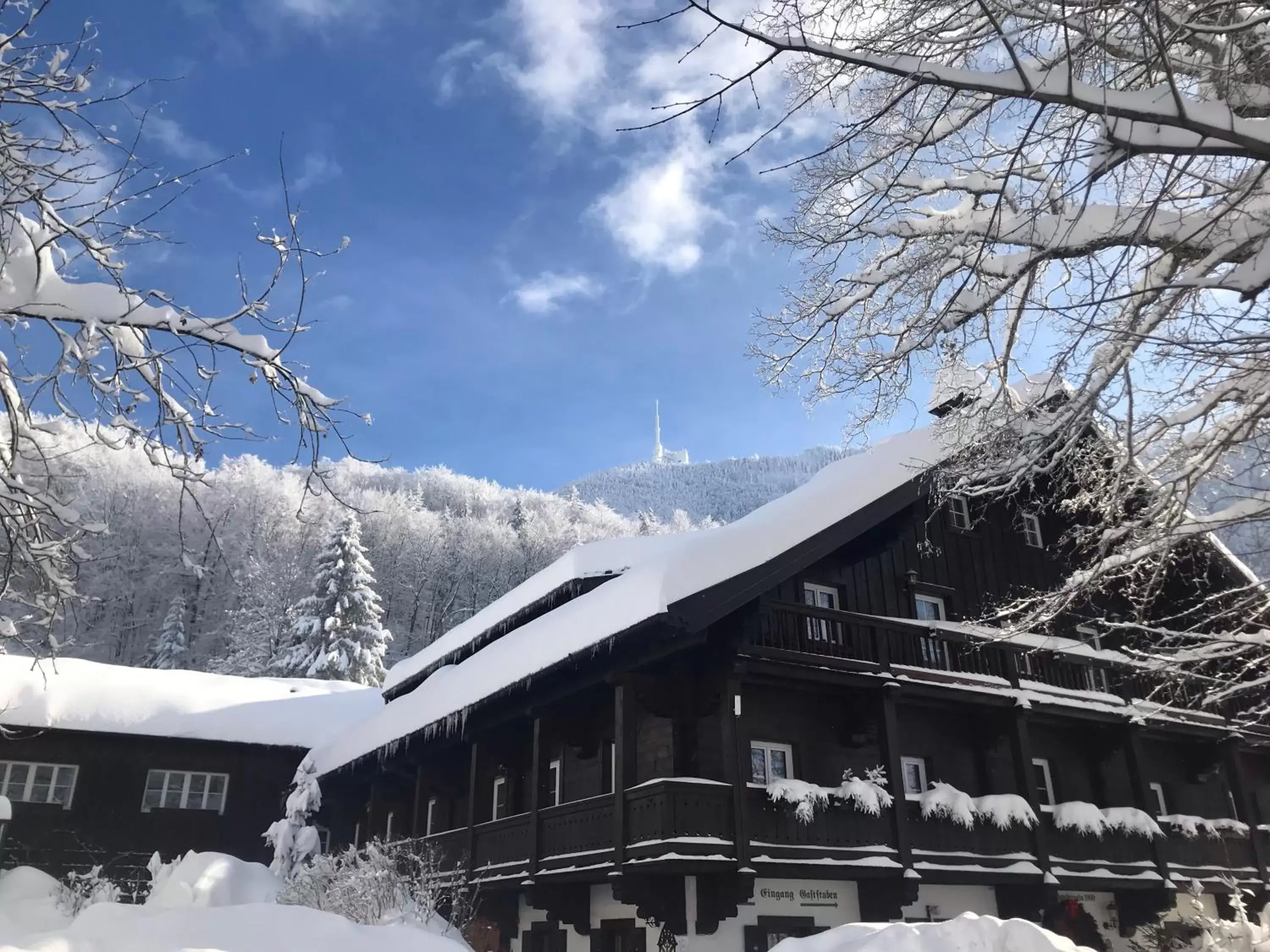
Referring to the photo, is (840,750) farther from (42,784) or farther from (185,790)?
(42,784)

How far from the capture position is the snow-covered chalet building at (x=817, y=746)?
14.3 meters

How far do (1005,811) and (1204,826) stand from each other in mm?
6004

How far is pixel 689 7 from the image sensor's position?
5.73m

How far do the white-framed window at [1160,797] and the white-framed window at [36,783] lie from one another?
86.8ft

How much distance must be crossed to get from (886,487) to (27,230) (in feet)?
46.8

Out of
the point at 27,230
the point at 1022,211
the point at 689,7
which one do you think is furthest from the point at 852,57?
the point at 27,230

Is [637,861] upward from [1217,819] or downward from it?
downward

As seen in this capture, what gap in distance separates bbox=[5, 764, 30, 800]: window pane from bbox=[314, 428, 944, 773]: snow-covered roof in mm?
8551

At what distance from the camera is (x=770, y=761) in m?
16.4

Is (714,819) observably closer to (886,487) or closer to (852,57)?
(886,487)

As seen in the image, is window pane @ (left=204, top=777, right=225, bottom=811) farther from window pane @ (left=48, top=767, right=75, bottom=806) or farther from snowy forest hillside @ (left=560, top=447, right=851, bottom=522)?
snowy forest hillside @ (left=560, top=447, right=851, bottom=522)

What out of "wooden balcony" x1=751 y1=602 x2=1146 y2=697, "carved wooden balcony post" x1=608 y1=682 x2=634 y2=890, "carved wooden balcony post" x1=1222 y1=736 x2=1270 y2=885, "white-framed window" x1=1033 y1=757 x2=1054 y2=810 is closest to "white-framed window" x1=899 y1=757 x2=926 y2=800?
"wooden balcony" x1=751 y1=602 x2=1146 y2=697

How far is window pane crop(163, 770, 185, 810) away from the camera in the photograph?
27.1 meters

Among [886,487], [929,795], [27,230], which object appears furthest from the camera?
[886,487]
